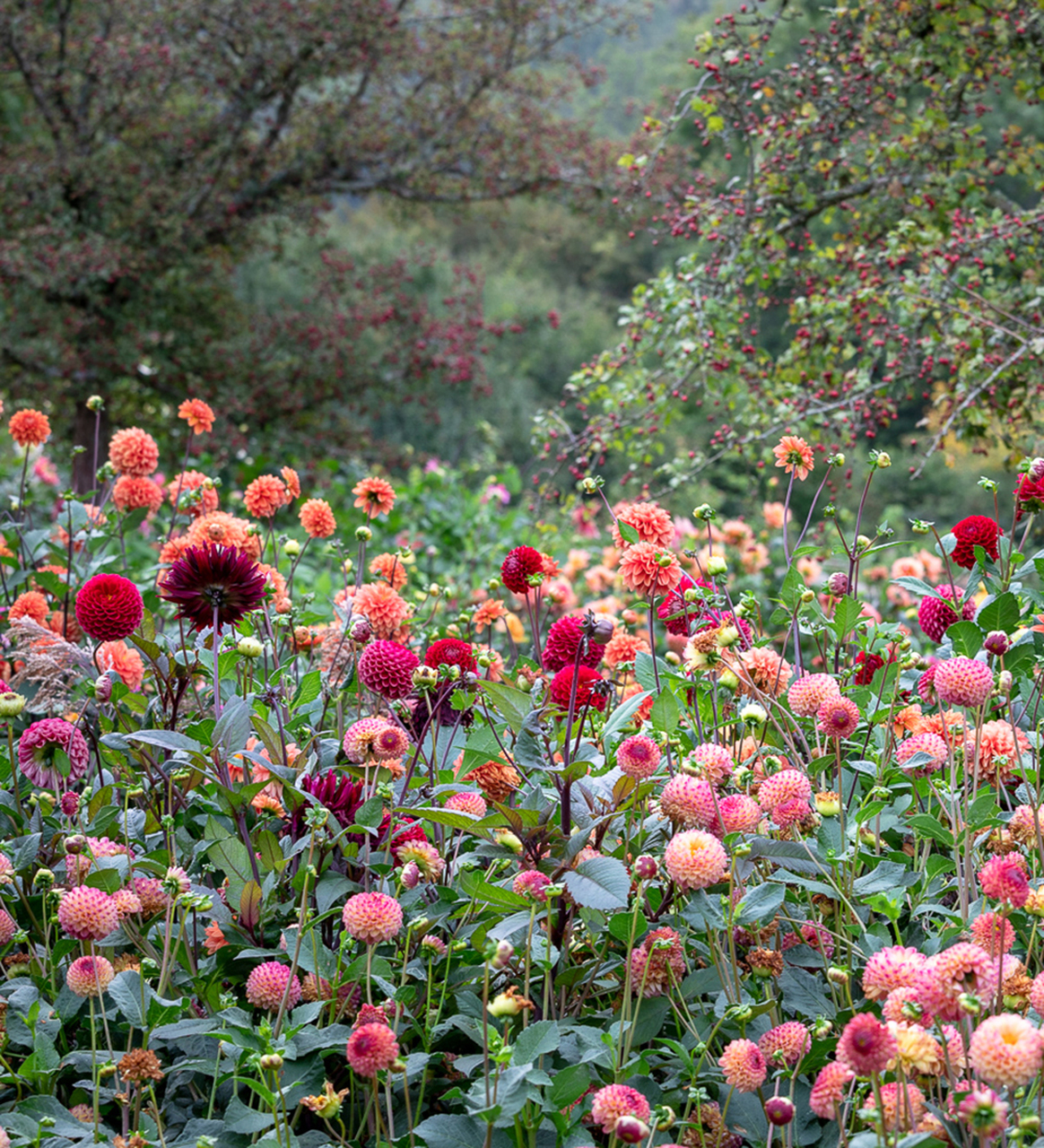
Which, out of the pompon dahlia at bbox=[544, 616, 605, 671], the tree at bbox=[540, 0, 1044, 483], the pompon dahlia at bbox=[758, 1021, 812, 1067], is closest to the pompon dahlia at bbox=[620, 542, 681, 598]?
the pompon dahlia at bbox=[544, 616, 605, 671]

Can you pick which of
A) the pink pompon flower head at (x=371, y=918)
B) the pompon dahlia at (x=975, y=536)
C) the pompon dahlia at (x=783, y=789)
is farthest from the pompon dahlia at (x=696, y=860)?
the pompon dahlia at (x=975, y=536)

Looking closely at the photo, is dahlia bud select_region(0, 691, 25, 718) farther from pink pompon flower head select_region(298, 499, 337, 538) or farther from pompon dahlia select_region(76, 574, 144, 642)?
pink pompon flower head select_region(298, 499, 337, 538)

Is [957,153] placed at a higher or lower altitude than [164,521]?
higher

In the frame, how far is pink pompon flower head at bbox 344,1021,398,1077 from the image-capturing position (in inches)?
36.4

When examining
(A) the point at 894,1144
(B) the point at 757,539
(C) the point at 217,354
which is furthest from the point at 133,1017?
(C) the point at 217,354

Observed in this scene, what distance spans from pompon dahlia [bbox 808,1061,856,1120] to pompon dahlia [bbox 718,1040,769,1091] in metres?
0.06

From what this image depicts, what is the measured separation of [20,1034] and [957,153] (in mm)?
3714

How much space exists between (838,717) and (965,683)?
15 centimetres

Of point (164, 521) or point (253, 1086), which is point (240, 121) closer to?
point (164, 521)

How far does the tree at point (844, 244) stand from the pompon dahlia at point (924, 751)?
183 centimetres

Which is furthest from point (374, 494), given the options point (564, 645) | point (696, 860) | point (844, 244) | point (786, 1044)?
point (844, 244)

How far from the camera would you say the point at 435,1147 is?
38.3 inches

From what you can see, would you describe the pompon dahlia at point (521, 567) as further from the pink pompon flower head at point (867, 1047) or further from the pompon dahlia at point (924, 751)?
the pink pompon flower head at point (867, 1047)

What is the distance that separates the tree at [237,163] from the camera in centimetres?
600
